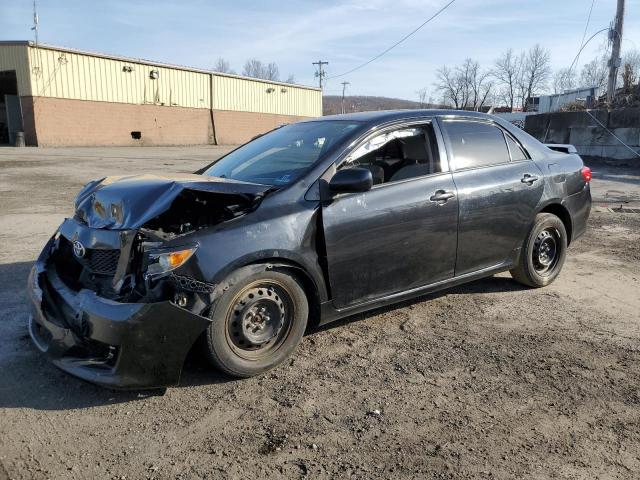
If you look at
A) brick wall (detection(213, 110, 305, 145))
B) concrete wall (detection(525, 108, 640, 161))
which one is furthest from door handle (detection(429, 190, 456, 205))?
brick wall (detection(213, 110, 305, 145))

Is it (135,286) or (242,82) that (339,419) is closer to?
(135,286)

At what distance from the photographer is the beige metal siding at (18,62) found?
27672 mm

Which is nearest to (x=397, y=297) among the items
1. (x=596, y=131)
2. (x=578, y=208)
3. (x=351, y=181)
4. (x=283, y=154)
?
(x=351, y=181)

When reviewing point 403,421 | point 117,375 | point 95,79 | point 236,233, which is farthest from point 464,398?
point 95,79

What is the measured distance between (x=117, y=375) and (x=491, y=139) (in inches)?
146

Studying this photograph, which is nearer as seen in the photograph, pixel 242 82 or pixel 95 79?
pixel 95 79

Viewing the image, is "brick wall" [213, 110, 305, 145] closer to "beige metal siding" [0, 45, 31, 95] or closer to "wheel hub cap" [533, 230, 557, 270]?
"beige metal siding" [0, 45, 31, 95]

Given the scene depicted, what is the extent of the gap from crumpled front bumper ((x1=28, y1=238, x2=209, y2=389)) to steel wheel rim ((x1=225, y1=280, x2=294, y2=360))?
285 mm

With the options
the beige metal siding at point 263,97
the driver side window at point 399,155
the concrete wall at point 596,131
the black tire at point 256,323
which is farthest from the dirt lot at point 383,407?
the beige metal siding at point 263,97

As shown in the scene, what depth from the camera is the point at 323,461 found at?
269cm

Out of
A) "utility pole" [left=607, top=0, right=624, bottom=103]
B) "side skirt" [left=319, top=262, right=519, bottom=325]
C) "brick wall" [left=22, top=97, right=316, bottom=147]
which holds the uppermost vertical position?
"utility pole" [left=607, top=0, right=624, bottom=103]

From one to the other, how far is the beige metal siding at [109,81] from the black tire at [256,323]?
29604mm

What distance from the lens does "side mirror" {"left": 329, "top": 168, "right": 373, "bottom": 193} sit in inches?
145

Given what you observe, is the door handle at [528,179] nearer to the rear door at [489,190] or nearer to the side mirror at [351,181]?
the rear door at [489,190]
